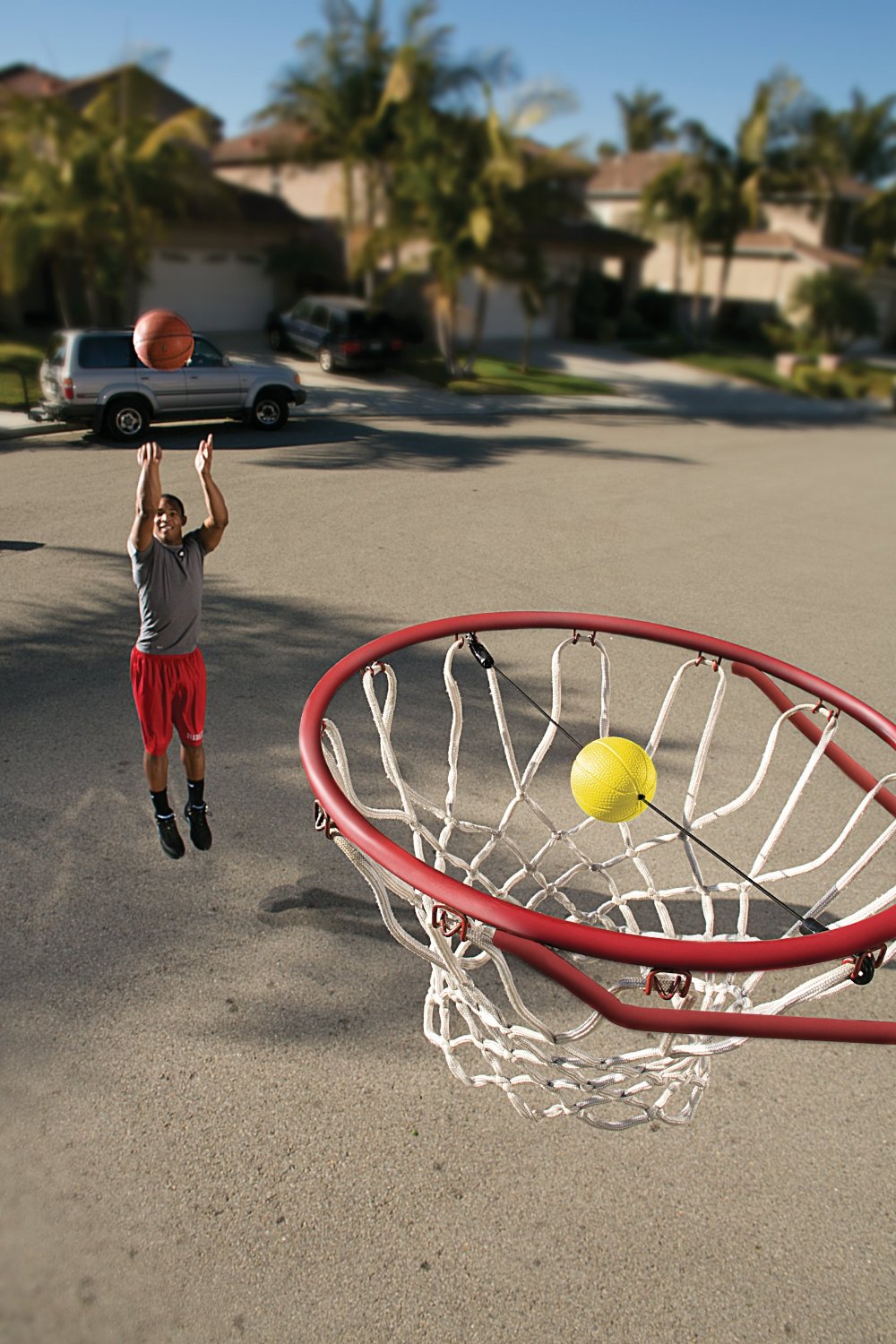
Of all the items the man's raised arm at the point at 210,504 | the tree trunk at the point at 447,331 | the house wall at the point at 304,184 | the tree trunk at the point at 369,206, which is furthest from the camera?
the house wall at the point at 304,184

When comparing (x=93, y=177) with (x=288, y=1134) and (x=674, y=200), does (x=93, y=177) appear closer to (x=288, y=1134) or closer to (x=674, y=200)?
(x=674, y=200)

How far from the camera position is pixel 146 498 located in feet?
15.3

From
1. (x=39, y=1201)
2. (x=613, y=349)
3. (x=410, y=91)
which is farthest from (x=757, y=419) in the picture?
(x=39, y=1201)

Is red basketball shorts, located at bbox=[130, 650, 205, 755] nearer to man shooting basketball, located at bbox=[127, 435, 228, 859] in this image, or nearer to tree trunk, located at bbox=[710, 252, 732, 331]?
man shooting basketball, located at bbox=[127, 435, 228, 859]

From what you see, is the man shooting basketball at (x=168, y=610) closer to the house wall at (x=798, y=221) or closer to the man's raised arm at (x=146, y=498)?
the man's raised arm at (x=146, y=498)

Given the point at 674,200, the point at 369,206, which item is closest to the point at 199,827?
the point at 369,206

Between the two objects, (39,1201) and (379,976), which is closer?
(39,1201)

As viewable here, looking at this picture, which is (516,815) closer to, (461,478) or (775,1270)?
(775,1270)

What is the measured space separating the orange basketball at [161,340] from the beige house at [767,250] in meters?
36.6

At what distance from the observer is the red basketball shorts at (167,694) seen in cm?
511

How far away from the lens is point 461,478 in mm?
15219

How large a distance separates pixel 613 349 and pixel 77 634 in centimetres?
2833

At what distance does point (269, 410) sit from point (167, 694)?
13.0 metres

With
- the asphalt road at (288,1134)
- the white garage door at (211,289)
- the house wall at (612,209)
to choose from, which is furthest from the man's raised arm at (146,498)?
the house wall at (612,209)
